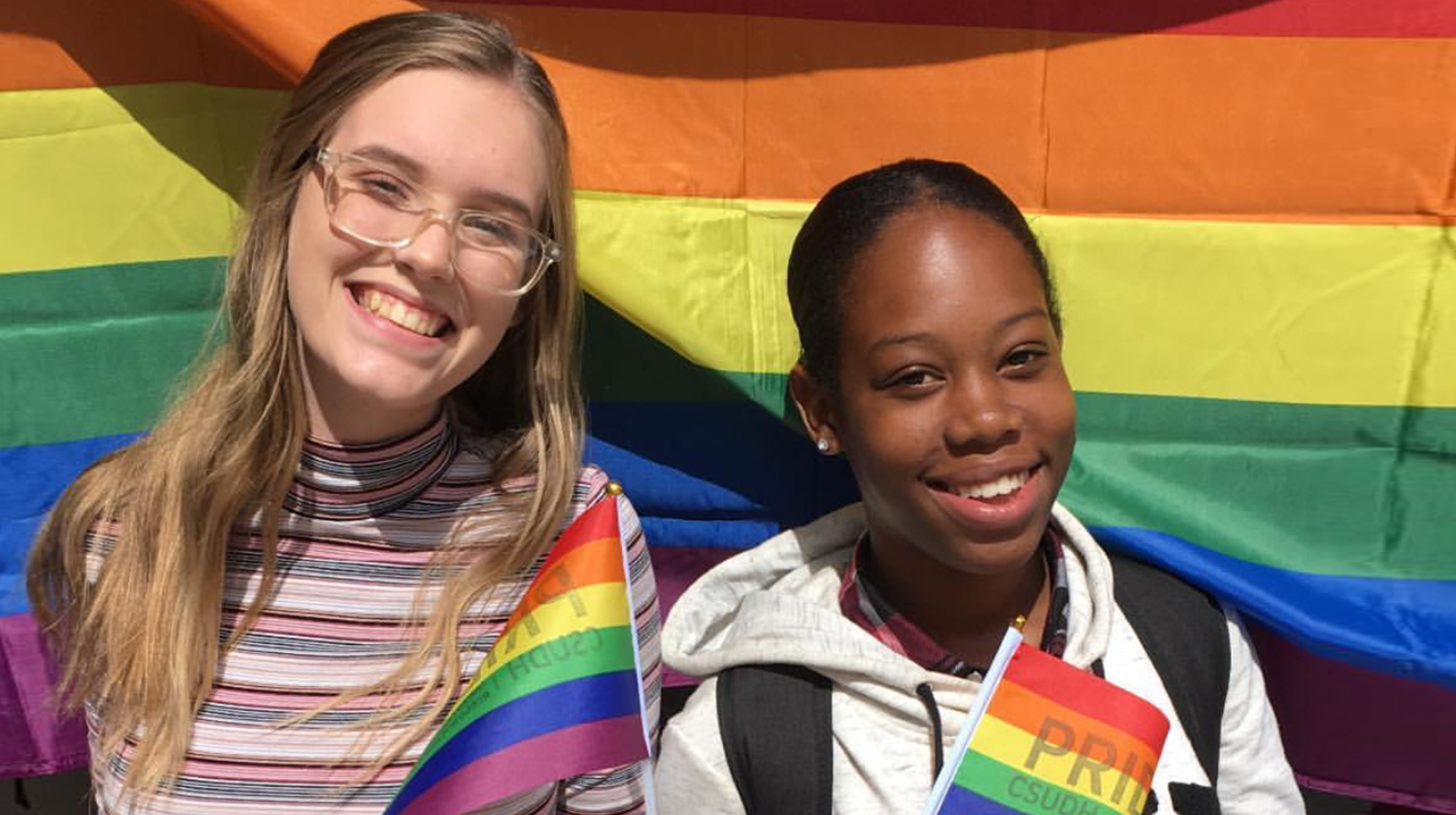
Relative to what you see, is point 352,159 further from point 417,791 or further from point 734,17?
point 417,791

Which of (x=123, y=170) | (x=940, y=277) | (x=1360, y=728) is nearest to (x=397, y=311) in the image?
(x=940, y=277)

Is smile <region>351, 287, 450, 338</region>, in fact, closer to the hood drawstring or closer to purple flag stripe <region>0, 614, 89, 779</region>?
the hood drawstring

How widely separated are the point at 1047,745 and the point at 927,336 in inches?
19.1

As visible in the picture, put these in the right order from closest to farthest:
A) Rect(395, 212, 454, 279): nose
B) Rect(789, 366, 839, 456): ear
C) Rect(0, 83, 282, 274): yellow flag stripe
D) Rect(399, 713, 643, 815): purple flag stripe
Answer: Rect(399, 713, 643, 815): purple flag stripe → Rect(395, 212, 454, 279): nose → Rect(789, 366, 839, 456): ear → Rect(0, 83, 282, 274): yellow flag stripe

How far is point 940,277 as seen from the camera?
1.61 meters

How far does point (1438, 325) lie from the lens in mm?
1796

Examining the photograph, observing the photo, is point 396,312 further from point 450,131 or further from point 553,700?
point 553,700

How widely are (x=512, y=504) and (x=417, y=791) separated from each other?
0.42 meters

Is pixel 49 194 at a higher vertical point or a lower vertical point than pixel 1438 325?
higher

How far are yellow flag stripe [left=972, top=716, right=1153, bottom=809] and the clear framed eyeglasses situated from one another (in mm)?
747

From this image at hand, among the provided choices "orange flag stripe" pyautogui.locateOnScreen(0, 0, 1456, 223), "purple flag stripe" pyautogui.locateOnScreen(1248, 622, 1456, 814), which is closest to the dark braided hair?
"orange flag stripe" pyautogui.locateOnScreen(0, 0, 1456, 223)

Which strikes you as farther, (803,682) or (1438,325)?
(1438,325)

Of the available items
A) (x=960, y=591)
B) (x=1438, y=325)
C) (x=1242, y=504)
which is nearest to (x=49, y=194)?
(x=960, y=591)

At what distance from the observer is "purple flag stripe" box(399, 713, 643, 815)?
1435mm
